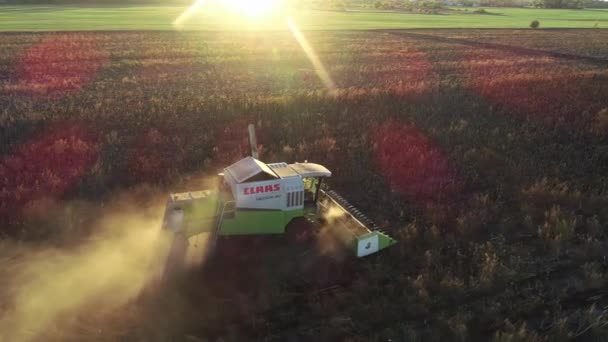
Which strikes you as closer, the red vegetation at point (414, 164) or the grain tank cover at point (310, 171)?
the grain tank cover at point (310, 171)

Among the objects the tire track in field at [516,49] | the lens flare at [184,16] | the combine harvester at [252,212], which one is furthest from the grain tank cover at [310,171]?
the lens flare at [184,16]

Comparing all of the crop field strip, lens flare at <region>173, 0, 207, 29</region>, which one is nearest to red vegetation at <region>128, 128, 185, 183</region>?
the crop field strip

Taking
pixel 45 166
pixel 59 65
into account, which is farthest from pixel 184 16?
pixel 45 166

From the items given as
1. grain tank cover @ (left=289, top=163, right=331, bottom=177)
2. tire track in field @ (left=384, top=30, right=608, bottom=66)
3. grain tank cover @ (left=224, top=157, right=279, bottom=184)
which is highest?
grain tank cover @ (left=224, top=157, right=279, bottom=184)

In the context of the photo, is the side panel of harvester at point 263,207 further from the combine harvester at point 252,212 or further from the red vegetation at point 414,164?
the red vegetation at point 414,164

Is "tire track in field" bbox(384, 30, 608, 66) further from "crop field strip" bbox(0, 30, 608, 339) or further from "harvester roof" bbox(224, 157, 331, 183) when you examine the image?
"harvester roof" bbox(224, 157, 331, 183)
